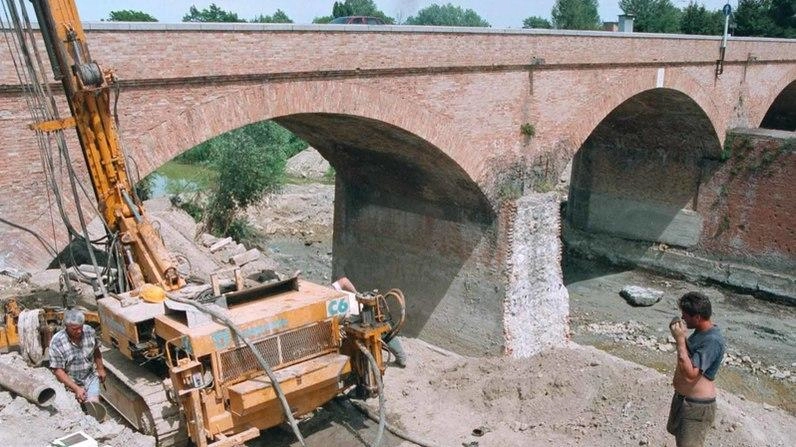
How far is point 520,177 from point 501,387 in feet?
12.2

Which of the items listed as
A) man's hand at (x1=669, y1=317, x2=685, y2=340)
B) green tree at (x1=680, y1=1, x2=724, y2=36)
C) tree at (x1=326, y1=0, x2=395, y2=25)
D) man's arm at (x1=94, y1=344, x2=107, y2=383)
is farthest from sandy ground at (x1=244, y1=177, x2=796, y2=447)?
tree at (x1=326, y1=0, x2=395, y2=25)

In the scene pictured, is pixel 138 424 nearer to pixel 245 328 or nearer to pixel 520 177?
pixel 245 328

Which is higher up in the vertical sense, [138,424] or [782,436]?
[138,424]

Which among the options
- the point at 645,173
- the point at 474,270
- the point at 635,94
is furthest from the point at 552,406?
the point at 645,173

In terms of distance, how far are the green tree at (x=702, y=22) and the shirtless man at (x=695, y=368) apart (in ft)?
101

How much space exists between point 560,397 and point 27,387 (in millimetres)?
7204

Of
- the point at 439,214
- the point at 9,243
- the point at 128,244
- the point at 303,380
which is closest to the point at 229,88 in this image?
the point at 128,244

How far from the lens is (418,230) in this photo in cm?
1289

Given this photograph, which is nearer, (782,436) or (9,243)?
(9,243)

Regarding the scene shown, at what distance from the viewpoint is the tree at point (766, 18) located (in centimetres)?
3119

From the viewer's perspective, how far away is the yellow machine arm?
630 cm

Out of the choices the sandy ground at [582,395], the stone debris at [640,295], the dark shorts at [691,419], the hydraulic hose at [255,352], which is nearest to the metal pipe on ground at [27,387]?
the hydraulic hose at [255,352]

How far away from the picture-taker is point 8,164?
652cm

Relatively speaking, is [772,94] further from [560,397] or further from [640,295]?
[560,397]
